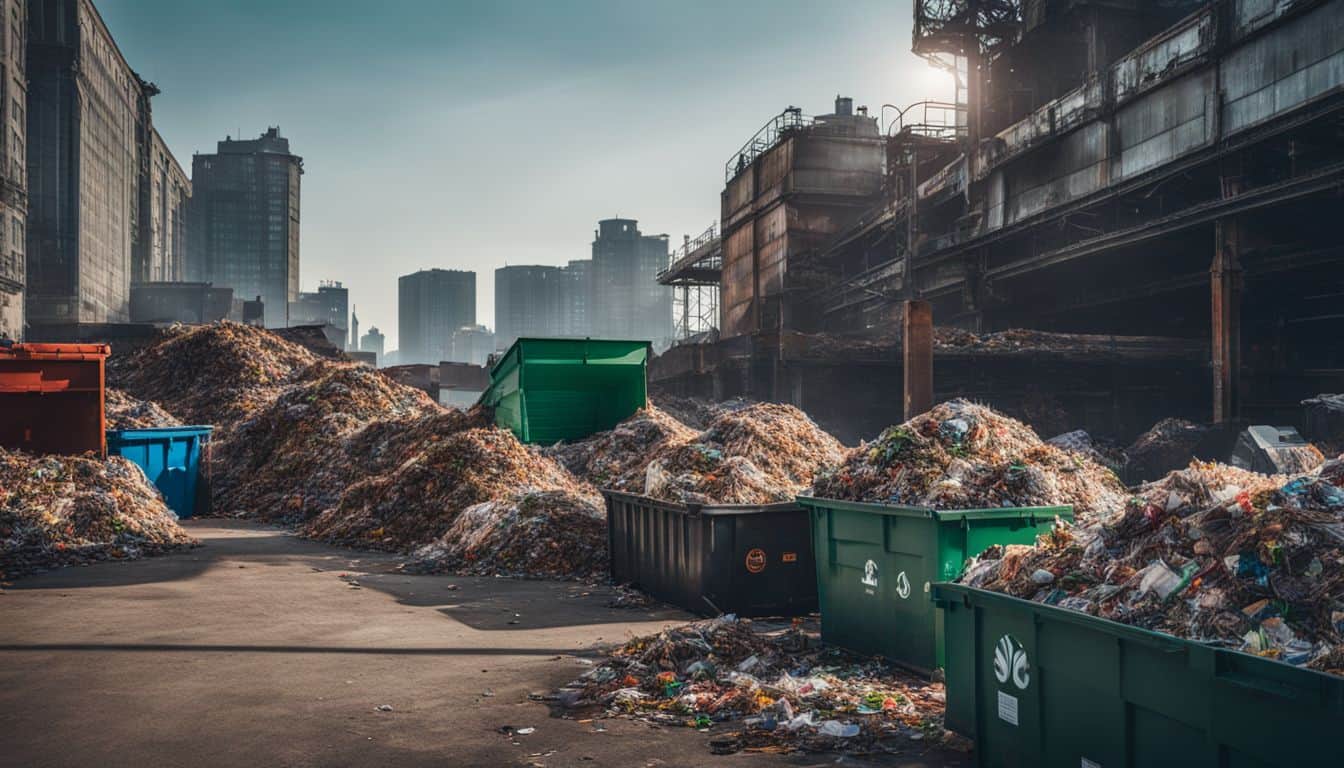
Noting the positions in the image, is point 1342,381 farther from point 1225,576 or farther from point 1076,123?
point 1225,576

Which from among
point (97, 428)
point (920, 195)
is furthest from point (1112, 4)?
point (97, 428)

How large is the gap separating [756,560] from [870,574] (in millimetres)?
1909

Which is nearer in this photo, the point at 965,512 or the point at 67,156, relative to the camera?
the point at 965,512

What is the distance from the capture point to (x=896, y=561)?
251 inches

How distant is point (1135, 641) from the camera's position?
3492mm

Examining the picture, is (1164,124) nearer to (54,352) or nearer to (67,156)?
(54,352)

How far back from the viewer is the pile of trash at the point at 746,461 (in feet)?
32.0

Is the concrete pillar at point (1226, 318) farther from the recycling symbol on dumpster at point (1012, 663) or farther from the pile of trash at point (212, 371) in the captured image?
the pile of trash at point (212, 371)

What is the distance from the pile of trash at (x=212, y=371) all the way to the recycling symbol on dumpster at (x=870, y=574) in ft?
62.6

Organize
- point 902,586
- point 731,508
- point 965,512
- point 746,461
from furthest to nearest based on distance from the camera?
1. point 746,461
2. point 731,508
3. point 902,586
4. point 965,512

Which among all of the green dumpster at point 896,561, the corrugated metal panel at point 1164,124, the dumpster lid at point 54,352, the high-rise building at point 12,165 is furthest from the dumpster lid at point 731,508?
Result: the high-rise building at point 12,165

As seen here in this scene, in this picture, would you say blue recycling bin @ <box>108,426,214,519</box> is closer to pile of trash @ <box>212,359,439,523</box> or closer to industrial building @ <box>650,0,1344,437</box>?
pile of trash @ <box>212,359,439,523</box>

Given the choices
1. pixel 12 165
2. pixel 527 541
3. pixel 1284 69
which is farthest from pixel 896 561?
pixel 12 165

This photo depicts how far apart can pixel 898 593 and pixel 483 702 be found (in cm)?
277
